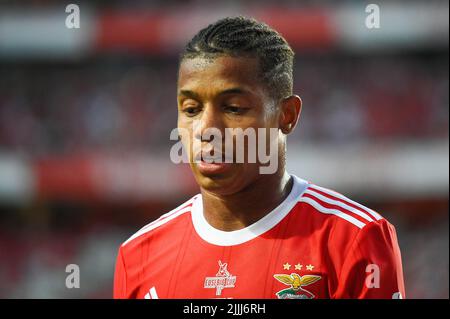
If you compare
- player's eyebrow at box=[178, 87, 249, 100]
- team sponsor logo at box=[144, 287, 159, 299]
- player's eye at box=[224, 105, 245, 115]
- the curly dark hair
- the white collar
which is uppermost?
the curly dark hair

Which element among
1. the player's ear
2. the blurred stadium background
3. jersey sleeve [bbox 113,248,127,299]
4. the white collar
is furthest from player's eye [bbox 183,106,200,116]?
the blurred stadium background

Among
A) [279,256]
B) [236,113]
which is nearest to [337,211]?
[279,256]

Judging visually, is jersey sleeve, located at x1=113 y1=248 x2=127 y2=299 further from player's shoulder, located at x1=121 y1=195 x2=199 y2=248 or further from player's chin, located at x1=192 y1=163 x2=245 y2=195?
player's chin, located at x1=192 y1=163 x2=245 y2=195

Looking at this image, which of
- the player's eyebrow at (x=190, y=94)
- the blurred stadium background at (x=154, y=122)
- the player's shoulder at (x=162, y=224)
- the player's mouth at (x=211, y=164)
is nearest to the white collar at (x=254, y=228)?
the player's shoulder at (x=162, y=224)

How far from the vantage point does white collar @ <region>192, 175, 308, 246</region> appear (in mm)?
2686

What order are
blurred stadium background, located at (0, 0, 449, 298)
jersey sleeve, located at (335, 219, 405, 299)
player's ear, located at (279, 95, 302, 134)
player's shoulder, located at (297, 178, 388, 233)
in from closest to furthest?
jersey sleeve, located at (335, 219, 405, 299), player's shoulder, located at (297, 178, 388, 233), player's ear, located at (279, 95, 302, 134), blurred stadium background, located at (0, 0, 449, 298)

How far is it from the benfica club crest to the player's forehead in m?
0.60

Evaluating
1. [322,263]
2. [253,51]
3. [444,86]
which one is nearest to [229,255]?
[322,263]

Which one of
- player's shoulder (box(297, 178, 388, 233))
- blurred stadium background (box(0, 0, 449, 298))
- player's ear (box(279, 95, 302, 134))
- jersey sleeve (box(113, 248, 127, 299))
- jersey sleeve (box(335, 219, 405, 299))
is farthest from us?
blurred stadium background (box(0, 0, 449, 298))

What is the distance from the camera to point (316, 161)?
12922 millimetres

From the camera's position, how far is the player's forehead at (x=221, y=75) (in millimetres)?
2461

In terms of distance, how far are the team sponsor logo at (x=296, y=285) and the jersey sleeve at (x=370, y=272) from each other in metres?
0.09

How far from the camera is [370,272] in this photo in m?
2.43

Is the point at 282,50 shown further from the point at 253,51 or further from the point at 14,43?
the point at 14,43
